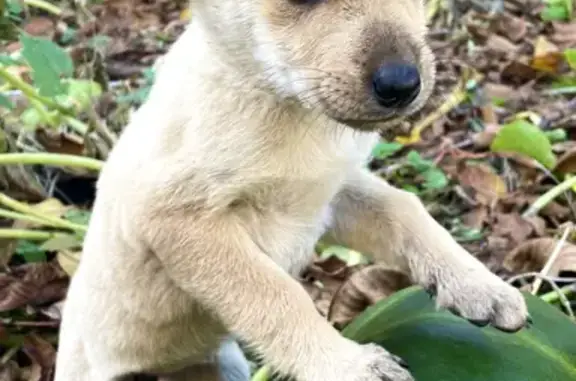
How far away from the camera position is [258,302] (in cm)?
243

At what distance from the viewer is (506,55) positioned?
6074mm

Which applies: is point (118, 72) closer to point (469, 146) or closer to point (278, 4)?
point (469, 146)

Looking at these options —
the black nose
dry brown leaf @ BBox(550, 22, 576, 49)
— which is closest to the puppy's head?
the black nose

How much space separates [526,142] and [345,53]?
2018 mm

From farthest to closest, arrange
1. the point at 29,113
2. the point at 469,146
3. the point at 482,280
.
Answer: the point at 469,146, the point at 29,113, the point at 482,280

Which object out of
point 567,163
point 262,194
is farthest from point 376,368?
point 567,163

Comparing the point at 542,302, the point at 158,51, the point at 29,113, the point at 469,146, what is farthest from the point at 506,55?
the point at 542,302

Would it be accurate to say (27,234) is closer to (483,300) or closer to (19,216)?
(19,216)

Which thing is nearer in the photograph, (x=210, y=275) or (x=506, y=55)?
(x=210, y=275)

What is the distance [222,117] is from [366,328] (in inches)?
28.7

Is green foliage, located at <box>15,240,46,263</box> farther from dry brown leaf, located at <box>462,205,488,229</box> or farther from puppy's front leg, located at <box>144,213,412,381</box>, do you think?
dry brown leaf, located at <box>462,205,488,229</box>

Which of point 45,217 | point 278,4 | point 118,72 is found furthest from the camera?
point 118,72

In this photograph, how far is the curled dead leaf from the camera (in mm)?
3350

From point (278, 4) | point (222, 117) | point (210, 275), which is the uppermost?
point (278, 4)
